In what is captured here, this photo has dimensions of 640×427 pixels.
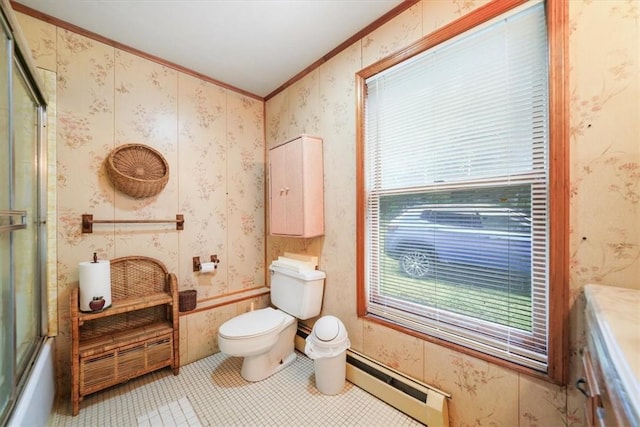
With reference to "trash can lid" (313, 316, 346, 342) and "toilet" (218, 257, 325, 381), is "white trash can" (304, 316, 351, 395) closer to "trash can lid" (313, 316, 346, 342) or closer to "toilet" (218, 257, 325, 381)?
"trash can lid" (313, 316, 346, 342)

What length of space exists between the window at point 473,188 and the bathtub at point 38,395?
5.54ft

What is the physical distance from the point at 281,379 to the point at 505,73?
7.49 feet

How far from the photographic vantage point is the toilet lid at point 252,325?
5.69ft

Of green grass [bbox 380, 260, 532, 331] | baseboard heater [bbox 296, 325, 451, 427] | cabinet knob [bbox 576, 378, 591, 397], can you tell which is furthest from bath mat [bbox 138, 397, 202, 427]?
cabinet knob [bbox 576, 378, 591, 397]

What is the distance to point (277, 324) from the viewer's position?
187 centimetres

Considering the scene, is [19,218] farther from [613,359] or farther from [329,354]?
[613,359]

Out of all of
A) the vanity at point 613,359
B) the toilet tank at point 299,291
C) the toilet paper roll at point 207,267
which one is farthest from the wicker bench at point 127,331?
the vanity at point 613,359

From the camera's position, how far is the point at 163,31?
5.81 feet

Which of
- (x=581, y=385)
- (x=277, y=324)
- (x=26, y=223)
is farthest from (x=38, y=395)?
(x=581, y=385)

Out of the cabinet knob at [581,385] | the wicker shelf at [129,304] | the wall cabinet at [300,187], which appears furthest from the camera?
the wall cabinet at [300,187]

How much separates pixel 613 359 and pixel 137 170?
2.49 m

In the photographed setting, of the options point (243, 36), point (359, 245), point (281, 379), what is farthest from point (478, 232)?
point (243, 36)

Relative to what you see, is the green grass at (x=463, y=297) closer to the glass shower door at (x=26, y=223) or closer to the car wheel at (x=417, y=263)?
the car wheel at (x=417, y=263)

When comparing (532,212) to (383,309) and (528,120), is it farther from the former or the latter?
(383,309)
